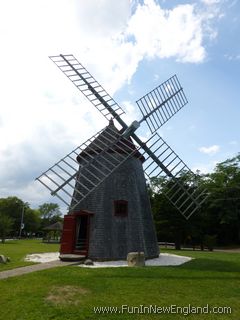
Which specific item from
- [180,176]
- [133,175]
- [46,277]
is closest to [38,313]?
[46,277]

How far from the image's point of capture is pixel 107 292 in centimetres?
925

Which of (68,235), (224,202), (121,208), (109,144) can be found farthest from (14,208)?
(121,208)

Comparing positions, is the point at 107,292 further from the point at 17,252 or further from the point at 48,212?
the point at 48,212

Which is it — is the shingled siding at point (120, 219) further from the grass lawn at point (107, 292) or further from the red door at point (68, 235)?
the grass lawn at point (107, 292)

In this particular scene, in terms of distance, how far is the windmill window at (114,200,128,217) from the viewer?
16484 mm

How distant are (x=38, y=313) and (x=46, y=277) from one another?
10.9 ft

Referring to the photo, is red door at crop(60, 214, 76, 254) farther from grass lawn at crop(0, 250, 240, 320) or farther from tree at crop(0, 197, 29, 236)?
tree at crop(0, 197, 29, 236)

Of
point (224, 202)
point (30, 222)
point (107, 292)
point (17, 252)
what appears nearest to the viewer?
point (107, 292)

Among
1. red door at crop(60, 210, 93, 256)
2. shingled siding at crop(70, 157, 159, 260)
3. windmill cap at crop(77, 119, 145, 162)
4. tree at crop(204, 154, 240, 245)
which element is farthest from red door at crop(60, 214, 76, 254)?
tree at crop(204, 154, 240, 245)

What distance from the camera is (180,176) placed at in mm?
18547

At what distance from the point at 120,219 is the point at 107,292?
720 centimetres

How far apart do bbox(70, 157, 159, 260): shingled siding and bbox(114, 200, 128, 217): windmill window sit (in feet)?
0.46

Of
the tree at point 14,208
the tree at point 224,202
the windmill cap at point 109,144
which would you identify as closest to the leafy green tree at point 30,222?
the tree at point 14,208

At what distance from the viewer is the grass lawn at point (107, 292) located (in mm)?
7699
